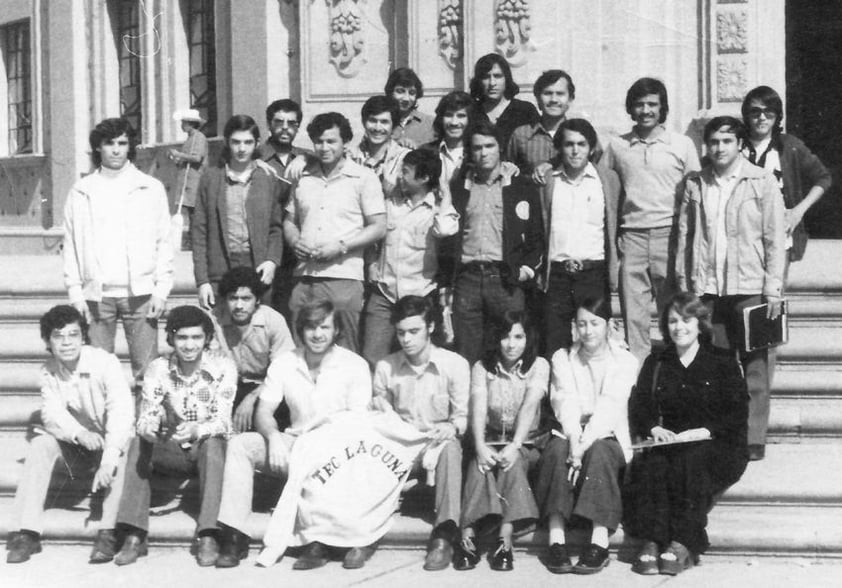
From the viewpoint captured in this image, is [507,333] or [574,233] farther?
[574,233]

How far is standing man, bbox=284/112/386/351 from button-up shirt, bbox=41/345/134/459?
1.12m

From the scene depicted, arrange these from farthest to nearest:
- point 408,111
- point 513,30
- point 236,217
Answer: point 513,30, point 408,111, point 236,217

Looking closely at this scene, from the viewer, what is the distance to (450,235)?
24.4 ft

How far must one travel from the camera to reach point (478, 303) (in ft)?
24.2

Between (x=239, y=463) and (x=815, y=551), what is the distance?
281cm

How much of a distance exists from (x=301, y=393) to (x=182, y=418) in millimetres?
620

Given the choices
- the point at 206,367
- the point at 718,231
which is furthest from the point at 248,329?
the point at 718,231

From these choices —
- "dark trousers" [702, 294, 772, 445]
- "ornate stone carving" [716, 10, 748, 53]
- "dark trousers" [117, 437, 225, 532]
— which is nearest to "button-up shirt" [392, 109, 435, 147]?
"dark trousers" [702, 294, 772, 445]

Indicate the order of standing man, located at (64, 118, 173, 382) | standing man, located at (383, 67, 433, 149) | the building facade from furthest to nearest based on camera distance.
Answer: the building facade < standing man, located at (383, 67, 433, 149) < standing man, located at (64, 118, 173, 382)

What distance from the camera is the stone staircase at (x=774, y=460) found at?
6.56 m

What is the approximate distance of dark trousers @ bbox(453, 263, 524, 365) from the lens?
24.1ft

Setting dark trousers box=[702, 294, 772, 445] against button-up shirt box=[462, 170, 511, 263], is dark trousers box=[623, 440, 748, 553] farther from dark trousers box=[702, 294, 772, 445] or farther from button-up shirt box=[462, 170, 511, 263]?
button-up shirt box=[462, 170, 511, 263]

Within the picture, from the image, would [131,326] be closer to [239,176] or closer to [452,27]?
[239,176]

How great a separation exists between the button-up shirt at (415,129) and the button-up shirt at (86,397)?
7.74ft
